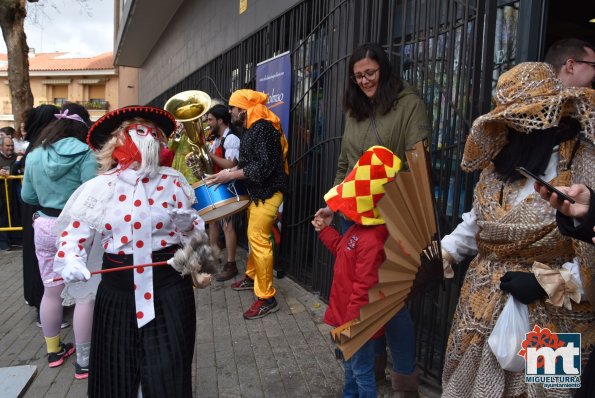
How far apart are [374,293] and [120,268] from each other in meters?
1.34

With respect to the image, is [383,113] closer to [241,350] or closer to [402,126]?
[402,126]

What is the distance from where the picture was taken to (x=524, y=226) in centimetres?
172

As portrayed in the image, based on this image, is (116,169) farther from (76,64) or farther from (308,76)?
(76,64)

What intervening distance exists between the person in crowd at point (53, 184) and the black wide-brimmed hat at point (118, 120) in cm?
101

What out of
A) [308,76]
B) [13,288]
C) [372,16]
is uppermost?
[372,16]

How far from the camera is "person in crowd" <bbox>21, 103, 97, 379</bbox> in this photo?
11.6 feet

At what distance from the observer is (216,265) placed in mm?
2520

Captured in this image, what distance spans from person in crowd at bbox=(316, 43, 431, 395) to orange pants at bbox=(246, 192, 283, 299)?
138cm

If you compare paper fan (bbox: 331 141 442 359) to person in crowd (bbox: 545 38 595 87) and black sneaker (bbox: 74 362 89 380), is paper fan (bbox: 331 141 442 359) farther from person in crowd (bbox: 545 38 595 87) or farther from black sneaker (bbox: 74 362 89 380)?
black sneaker (bbox: 74 362 89 380)

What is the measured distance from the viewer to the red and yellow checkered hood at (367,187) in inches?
93.9

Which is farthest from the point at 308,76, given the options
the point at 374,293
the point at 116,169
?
the point at 374,293

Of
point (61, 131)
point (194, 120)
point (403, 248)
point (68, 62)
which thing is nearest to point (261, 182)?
point (194, 120)

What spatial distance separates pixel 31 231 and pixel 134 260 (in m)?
2.47

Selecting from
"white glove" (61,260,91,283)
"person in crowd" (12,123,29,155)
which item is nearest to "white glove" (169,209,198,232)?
"white glove" (61,260,91,283)
